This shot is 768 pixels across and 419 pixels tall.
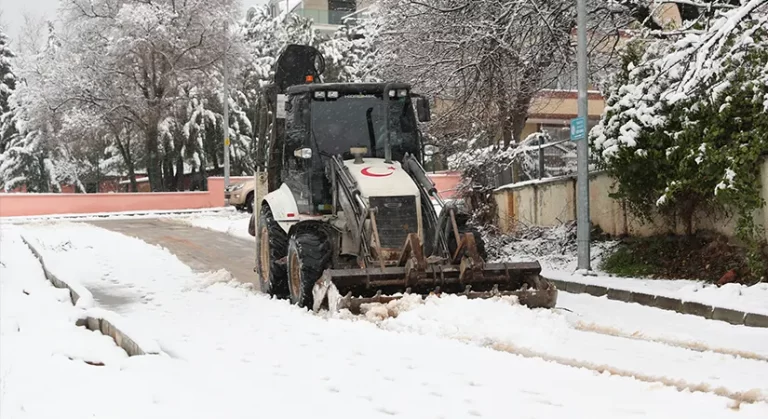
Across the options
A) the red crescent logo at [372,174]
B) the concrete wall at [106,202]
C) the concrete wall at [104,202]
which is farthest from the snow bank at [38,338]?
the concrete wall at [104,202]

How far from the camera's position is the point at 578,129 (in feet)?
43.6

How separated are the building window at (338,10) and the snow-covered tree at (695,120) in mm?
44044

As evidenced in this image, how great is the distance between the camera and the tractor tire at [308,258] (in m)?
10.3

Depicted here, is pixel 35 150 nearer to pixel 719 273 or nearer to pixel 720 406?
pixel 719 273

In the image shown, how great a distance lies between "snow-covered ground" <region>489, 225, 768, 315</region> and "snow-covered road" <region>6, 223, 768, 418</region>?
499 mm

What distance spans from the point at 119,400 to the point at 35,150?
48731 millimetres

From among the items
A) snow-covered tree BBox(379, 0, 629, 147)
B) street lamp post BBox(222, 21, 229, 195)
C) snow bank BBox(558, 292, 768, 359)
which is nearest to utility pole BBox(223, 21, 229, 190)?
street lamp post BBox(222, 21, 229, 195)

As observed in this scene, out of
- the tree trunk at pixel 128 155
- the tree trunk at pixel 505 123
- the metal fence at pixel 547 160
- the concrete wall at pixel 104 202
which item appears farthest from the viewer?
the tree trunk at pixel 128 155

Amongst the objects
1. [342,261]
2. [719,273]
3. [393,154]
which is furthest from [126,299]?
[719,273]

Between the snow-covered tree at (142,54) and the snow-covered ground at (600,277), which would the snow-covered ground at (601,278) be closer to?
the snow-covered ground at (600,277)

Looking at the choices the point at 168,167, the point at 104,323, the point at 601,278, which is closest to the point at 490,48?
the point at 601,278

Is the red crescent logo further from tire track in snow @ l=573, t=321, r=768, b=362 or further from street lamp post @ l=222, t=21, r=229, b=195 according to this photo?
street lamp post @ l=222, t=21, r=229, b=195

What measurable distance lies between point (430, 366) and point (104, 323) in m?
3.77

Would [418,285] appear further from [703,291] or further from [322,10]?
[322,10]
